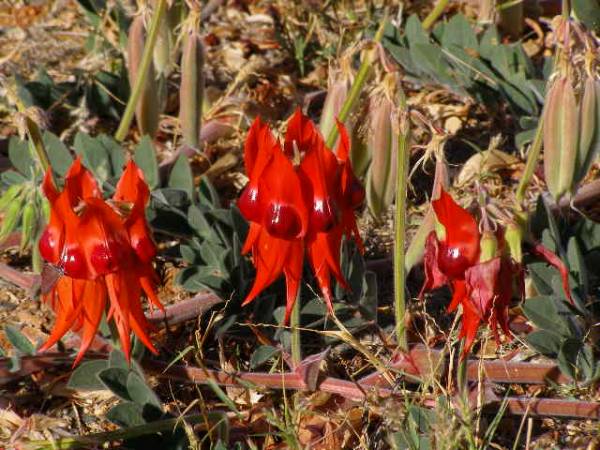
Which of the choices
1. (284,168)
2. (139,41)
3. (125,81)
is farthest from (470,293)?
(125,81)

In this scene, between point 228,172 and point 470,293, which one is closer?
point 470,293

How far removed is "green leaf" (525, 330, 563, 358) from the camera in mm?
2207

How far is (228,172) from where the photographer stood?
10.4 ft

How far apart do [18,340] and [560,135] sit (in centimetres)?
128

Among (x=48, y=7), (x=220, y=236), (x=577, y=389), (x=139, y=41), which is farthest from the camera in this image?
(x=48, y=7)

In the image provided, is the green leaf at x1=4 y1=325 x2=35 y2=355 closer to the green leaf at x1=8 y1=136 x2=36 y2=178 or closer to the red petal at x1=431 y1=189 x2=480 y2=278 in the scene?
the green leaf at x1=8 y1=136 x2=36 y2=178

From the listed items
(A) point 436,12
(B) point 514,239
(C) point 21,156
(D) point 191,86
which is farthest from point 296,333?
(A) point 436,12

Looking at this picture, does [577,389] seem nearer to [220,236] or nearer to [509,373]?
[509,373]

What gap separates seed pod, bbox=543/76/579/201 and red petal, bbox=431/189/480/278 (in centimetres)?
43

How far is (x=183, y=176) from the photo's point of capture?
267cm

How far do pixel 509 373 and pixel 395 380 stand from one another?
0.25m

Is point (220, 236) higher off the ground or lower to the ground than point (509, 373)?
higher

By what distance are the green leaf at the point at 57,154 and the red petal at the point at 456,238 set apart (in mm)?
1243

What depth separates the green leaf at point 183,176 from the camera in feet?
8.71
